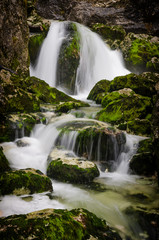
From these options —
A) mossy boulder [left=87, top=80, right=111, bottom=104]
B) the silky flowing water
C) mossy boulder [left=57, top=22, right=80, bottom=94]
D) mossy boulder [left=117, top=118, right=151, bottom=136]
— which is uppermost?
mossy boulder [left=57, top=22, right=80, bottom=94]

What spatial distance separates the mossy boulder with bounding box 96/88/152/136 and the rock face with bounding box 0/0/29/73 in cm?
586

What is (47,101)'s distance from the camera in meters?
10.2

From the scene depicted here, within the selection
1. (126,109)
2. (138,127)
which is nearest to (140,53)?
(126,109)

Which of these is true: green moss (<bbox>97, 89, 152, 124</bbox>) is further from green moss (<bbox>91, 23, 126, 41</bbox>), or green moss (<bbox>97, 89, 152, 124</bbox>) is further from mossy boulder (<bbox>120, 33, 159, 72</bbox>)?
green moss (<bbox>91, 23, 126, 41</bbox>)

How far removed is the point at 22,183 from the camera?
3.60 m

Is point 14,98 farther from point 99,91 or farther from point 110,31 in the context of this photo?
point 110,31

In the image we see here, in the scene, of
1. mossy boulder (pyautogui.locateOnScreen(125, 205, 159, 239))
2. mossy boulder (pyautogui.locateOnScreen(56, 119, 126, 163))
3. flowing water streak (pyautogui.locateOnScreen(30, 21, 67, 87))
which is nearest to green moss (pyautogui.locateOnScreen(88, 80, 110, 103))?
flowing water streak (pyautogui.locateOnScreen(30, 21, 67, 87))

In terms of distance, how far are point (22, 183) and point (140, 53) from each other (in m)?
16.7

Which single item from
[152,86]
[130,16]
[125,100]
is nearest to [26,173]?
[125,100]

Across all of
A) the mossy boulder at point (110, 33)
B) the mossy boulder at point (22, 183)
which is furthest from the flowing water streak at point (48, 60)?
the mossy boulder at point (22, 183)

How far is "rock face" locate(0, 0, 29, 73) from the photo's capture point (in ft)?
32.0

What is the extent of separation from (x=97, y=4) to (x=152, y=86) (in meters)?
18.4

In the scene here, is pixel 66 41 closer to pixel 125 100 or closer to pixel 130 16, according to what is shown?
pixel 125 100

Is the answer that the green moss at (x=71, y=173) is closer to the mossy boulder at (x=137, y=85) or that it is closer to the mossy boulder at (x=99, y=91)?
the mossy boulder at (x=137, y=85)
